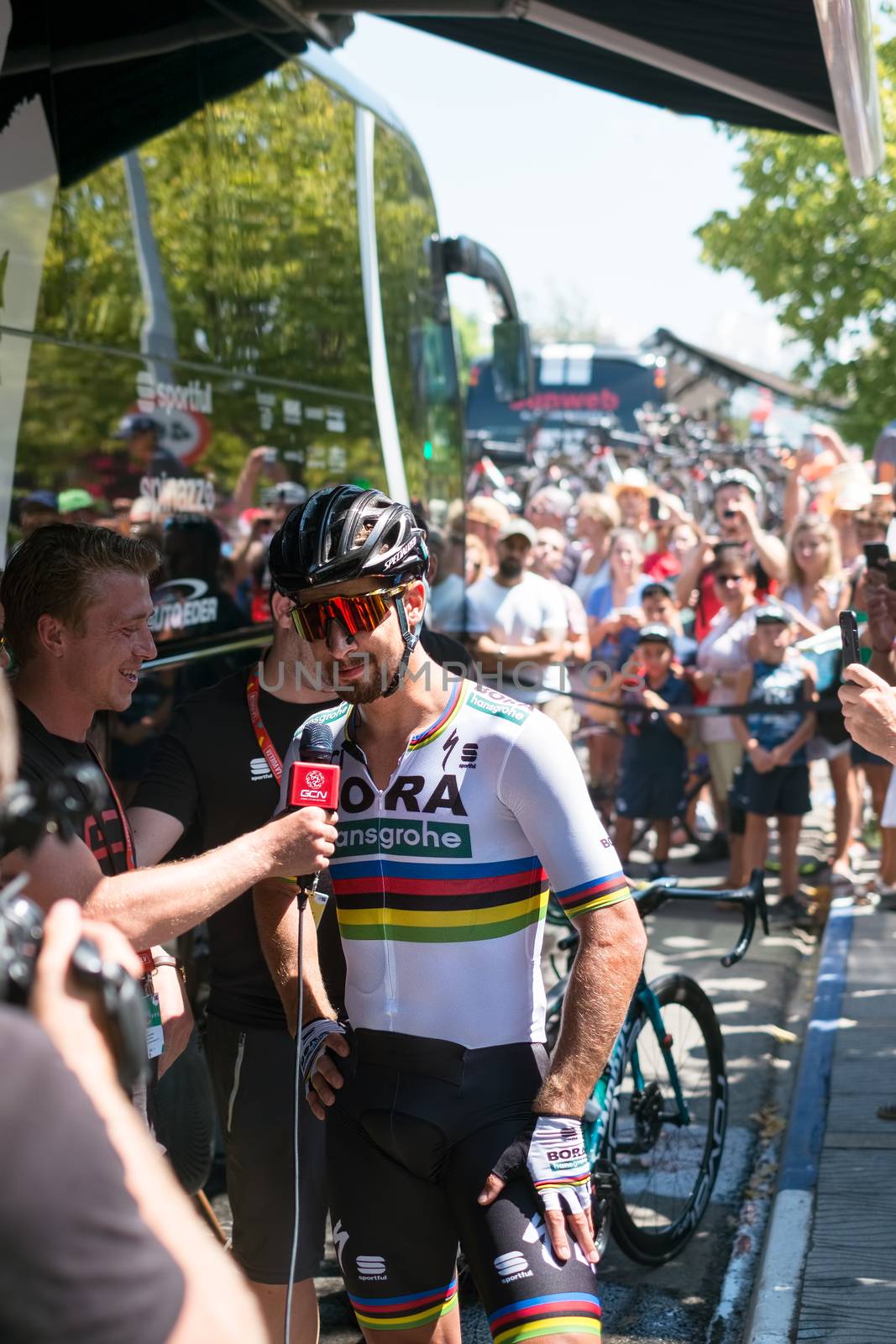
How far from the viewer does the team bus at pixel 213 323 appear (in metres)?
4.54

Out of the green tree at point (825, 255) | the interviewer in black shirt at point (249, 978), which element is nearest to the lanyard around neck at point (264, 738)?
the interviewer in black shirt at point (249, 978)

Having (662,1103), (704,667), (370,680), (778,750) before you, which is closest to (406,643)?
(370,680)

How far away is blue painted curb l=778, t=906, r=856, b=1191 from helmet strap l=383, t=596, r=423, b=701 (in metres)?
3.05

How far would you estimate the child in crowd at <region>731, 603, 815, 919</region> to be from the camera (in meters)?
8.84

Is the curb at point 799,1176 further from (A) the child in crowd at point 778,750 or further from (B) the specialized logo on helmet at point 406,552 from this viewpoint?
(B) the specialized logo on helmet at point 406,552

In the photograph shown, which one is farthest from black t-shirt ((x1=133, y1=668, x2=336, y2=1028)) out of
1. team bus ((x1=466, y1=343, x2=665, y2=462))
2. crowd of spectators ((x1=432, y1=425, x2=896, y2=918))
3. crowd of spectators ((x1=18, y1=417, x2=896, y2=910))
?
team bus ((x1=466, y1=343, x2=665, y2=462))

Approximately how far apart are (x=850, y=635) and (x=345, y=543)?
1.29m

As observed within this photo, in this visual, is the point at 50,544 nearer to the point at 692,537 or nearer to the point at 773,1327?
the point at 773,1327

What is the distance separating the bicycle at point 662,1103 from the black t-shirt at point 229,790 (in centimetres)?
101

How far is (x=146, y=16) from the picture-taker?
4980 millimetres

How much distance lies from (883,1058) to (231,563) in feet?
11.2

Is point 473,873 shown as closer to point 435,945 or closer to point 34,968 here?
point 435,945

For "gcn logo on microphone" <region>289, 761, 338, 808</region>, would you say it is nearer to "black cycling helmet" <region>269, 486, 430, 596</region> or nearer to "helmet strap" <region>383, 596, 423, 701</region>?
"helmet strap" <region>383, 596, 423, 701</region>

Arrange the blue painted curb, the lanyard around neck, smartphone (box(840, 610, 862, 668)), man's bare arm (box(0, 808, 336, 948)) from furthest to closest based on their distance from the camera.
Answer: the blue painted curb < the lanyard around neck < smartphone (box(840, 610, 862, 668)) < man's bare arm (box(0, 808, 336, 948))
